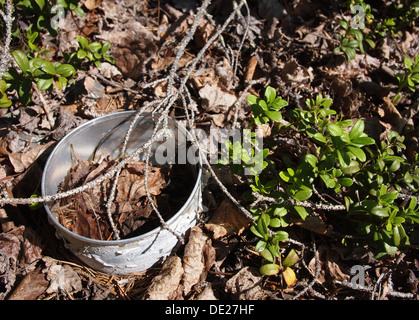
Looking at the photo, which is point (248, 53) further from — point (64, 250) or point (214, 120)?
point (64, 250)

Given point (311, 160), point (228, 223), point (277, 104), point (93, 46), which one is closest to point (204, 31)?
point (93, 46)

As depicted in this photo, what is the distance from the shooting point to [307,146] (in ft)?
7.43

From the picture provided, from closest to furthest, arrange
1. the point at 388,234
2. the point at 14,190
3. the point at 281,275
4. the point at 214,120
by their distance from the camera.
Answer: the point at 388,234 → the point at 281,275 → the point at 14,190 → the point at 214,120

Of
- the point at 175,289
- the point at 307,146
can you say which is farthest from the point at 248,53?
the point at 175,289

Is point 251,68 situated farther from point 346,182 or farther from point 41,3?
point 41,3

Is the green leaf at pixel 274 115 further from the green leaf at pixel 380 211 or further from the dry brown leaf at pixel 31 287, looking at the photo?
the dry brown leaf at pixel 31 287

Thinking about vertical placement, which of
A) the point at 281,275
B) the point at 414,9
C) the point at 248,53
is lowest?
the point at 281,275

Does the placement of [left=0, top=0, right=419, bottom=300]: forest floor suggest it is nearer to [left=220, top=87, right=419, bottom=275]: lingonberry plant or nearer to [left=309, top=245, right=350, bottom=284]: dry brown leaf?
[left=309, top=245, right=350, bottom=284]: dry brown leaf

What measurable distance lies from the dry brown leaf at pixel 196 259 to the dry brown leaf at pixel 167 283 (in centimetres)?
5

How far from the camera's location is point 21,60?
1877mm

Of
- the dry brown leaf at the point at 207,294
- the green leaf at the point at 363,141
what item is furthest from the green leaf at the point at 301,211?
the dry brown leaf at the point at 207,294

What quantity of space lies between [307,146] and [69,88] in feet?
6.18

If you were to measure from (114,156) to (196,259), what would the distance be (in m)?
1.01

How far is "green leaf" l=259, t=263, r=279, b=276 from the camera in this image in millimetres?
1820
